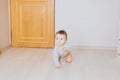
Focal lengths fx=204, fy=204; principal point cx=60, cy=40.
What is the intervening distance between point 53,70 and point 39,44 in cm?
128

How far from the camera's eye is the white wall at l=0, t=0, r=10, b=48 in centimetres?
318

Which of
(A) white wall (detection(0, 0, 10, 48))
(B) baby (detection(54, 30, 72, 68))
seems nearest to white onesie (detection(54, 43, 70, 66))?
(B) baby (detection(54, 30, 72, 68))

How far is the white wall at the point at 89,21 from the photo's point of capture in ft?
10.9

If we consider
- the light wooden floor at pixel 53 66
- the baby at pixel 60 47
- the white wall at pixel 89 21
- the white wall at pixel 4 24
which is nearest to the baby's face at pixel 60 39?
the baby at pixel 60 47

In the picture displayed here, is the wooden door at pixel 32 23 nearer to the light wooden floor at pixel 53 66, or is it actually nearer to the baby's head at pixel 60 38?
A: the light wooden floor at pixel 53 66

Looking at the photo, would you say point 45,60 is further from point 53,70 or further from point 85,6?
point 85,6

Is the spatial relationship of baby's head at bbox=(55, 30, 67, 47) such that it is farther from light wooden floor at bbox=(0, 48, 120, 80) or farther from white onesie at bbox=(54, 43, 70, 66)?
light wooden floor at bbox=(0, 48, 120, 80)

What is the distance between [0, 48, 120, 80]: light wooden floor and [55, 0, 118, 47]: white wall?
244mm

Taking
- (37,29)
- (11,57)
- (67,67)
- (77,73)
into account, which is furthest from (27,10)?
(77,73)

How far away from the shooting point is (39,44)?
3.47m

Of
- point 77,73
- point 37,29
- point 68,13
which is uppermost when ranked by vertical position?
point 68,13

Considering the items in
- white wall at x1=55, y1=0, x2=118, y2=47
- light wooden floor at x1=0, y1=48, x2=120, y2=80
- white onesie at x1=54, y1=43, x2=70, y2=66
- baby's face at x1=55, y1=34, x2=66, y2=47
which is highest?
white wall at x1=55, y1=0, x2=118, y2=47

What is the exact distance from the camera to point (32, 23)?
11.3 ft

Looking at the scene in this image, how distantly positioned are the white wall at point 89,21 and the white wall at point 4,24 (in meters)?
0.83
